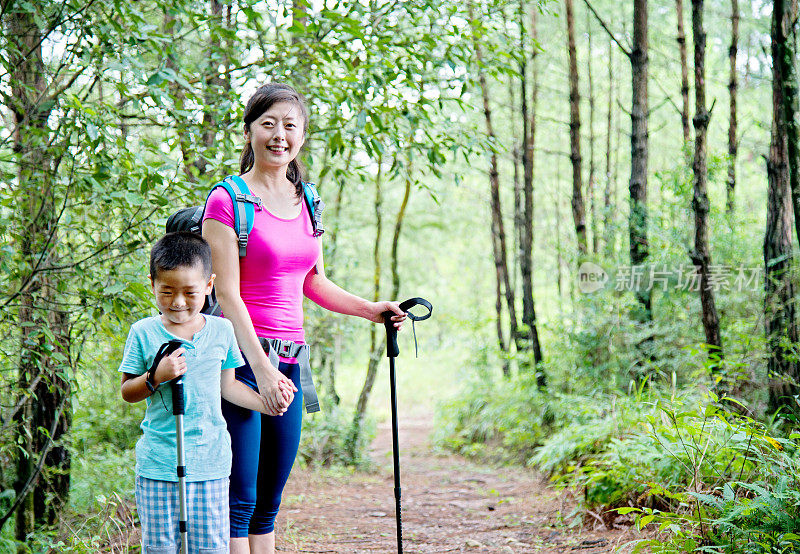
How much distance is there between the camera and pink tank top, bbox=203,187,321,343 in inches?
93.5

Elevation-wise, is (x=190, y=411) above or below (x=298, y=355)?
below

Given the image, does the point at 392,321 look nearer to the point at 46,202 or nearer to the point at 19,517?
the point at 46,202

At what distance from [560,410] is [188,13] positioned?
19.4 feet

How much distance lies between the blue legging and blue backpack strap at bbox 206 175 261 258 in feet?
1.42

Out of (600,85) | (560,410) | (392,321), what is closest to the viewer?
(392,321)

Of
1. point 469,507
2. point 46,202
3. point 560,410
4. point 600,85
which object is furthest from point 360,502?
point 600,85

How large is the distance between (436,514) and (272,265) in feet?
13.2

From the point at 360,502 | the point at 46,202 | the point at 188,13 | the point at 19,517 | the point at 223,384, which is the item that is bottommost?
the point at 360,502

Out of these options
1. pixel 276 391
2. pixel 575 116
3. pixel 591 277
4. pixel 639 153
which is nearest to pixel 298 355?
pixel 276 391

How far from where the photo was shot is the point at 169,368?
6.63 ft

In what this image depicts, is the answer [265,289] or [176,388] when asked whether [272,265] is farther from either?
[176,388]

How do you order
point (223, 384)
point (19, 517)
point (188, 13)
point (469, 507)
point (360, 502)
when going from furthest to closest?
point (360, 502), point (469, 507), point (19, 517), point (188, 13), point (223, 384)

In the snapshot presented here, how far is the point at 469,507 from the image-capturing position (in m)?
6.07

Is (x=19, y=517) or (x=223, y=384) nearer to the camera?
(x=223, y=384)
